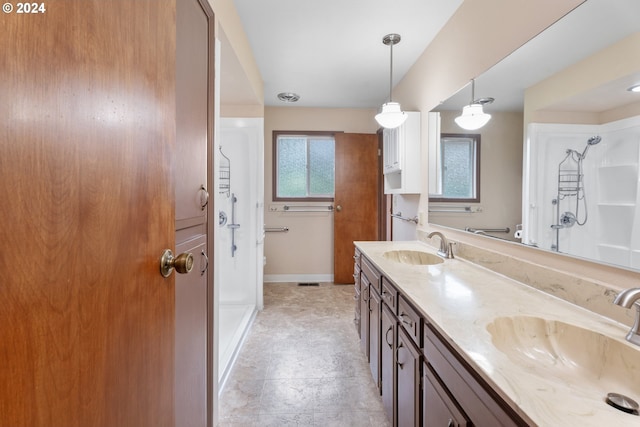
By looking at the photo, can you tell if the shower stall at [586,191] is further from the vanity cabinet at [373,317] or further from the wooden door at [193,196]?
the wooden door at [193,196]

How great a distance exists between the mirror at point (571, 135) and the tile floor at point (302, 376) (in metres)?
1.28

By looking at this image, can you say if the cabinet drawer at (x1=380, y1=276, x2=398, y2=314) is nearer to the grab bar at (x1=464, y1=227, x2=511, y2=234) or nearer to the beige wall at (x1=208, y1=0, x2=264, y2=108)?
the grab bar at (x1=464, y1=227, x2=511, y2=234)

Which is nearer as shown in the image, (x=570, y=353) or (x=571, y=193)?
(x=570, y=353)

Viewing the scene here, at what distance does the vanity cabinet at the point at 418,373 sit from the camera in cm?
71

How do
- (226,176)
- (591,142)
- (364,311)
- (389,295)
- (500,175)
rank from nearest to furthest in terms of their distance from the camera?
(591,142) < (389,295) < (500,175) < (364,311) < (226,176)

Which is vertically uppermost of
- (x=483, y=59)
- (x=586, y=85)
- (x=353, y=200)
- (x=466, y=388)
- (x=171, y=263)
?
(x=483, y=59)

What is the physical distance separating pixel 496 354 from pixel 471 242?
119 centimetres

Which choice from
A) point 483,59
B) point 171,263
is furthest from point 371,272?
point 483,59

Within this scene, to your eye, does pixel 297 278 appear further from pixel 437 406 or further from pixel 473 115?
pixel 437 406

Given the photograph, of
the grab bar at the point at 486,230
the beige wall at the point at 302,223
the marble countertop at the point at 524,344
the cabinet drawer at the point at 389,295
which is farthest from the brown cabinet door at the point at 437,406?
the beige wall at the point at 302,223

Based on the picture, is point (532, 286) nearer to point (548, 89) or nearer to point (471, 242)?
point (471, 242)

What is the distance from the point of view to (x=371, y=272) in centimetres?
183

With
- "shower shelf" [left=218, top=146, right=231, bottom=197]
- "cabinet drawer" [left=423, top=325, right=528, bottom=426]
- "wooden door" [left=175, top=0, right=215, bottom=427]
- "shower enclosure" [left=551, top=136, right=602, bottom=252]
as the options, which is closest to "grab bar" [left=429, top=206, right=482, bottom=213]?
"shower enclosure" [left=551, top=136, right=602, bottom=252]

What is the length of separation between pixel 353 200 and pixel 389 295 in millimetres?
2564
